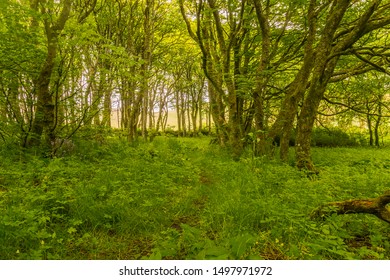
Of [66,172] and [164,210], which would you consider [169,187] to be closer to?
[164,210]

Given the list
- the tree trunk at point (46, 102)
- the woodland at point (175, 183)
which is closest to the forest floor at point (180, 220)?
the woodland at point (175, 183)

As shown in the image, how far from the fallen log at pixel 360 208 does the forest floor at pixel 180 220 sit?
0.36 ft

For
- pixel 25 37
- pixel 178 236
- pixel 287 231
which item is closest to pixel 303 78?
pixel 287 231

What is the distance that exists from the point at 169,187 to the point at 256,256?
2819mm

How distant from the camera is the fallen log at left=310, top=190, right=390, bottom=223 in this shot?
9.21 feet

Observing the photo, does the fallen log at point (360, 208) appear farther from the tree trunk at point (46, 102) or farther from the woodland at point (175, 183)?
the tree trunk at point (46, 102)

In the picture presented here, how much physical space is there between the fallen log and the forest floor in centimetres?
11

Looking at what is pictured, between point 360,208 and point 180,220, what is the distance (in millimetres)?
2272

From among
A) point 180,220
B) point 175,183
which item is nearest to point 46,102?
point 175,183

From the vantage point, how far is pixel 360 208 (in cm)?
303

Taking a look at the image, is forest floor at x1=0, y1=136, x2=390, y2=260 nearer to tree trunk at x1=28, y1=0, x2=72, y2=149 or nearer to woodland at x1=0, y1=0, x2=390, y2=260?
woodland at x1=0, y1=0, x2=390, y2=260

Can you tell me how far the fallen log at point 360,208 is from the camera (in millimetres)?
2808

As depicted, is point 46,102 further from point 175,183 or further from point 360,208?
point 360,208
